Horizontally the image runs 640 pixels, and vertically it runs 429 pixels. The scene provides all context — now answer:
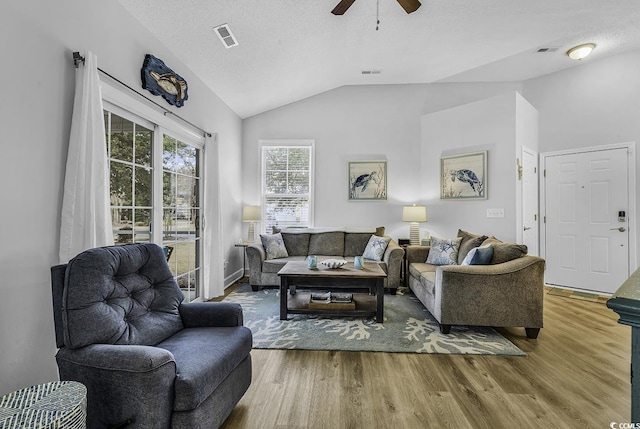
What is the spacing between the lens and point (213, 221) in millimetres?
3977

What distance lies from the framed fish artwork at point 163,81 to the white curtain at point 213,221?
83 cm

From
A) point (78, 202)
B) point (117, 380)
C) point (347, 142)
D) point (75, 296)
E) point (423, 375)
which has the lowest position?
point (423, 375)

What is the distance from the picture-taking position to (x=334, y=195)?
5.45m

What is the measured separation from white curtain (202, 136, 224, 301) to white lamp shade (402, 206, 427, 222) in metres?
2.86

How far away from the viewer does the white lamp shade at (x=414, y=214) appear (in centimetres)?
489

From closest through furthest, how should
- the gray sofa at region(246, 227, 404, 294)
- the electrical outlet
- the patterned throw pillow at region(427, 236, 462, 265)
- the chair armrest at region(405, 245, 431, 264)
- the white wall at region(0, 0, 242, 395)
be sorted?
1. the white wall at region(0, 0, 242, 395)
2. the patterned throw pillow at region(427, 236, 462, 265)
3. the chair armrest at region(405, 245, 431, 264)
4. the electrical outlet
5. the gray sofa at region(246, 227, 404, 294)

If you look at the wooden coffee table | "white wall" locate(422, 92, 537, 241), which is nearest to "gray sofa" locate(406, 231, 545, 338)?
the wooden coffee table

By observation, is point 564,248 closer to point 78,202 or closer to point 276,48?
point 276,48

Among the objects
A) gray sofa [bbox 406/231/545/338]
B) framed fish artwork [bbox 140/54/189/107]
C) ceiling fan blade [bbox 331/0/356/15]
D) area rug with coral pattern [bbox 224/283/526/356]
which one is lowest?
area rug with coral pattern [bbox 224/283/526/356]

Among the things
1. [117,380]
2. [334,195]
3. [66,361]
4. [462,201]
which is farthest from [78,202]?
[462,201]

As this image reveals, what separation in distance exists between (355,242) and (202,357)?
147 inches

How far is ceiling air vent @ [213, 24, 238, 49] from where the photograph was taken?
9.94 feet

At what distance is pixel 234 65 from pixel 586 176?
509 centimetres

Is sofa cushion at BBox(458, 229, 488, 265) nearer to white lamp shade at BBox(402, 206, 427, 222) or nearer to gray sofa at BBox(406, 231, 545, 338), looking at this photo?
gray sofa at BBox(406, 231, 545, 338)
